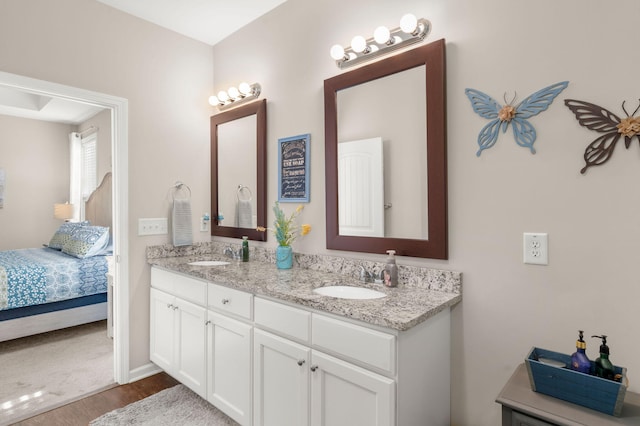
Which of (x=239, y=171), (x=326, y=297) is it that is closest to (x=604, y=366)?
(x=326, y=297)

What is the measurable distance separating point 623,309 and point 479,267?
1.66ft

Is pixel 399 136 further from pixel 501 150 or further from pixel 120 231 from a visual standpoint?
pixel 120 231

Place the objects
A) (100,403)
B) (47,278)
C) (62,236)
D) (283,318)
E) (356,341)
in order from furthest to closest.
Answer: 1. (62,236)
2. (47,278)
3. (100,403)
4. (283,318)
5. (356,341)

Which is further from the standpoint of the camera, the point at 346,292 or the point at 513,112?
the point at 346,292

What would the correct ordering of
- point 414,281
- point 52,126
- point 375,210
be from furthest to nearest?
1. point 52,126
2. point 375,210
3. point 414,281

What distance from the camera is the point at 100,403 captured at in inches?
91.0

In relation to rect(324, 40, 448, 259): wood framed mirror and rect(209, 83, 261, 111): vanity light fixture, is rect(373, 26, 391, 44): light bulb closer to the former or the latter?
rect(324, 40, 448, 259): wood framed mirror

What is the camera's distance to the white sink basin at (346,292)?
5.87 ft

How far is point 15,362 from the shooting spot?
114 inches

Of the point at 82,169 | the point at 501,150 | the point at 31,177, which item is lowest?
the point at 501,150

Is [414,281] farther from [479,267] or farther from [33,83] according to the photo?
[33,83]

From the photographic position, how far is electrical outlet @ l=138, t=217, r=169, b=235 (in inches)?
105

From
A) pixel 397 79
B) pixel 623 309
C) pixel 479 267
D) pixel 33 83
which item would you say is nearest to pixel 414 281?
pixel 479 267

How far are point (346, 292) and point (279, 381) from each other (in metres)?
0.53
